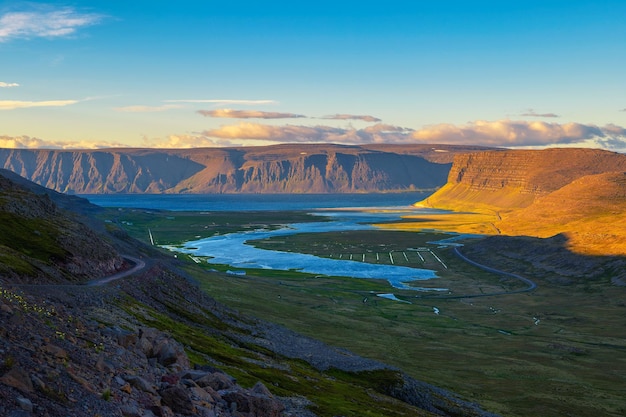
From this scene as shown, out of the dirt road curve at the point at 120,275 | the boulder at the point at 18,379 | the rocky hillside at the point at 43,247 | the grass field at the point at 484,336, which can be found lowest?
the grass field at the point at 484,336

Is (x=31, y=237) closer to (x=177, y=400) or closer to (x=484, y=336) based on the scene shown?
(x=177, y=400)

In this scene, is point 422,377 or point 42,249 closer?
point 422,377

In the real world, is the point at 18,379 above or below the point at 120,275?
above

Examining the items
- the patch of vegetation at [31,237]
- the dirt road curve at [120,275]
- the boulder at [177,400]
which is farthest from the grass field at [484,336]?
the boulder at [177,400]

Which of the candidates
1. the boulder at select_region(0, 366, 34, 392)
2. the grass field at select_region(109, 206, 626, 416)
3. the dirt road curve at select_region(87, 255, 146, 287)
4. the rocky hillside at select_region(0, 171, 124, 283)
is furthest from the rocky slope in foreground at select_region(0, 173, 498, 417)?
the grass field at select_region(109, 206, 626, 416)

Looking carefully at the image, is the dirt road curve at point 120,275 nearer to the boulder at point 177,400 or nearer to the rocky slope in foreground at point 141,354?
the rocky slope in foreground at point 141,354

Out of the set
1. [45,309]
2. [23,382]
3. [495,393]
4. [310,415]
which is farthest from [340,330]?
[23,382]

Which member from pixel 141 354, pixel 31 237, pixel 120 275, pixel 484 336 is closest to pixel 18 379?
pixel 141 354

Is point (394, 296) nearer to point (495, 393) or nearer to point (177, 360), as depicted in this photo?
point (495, 393)
